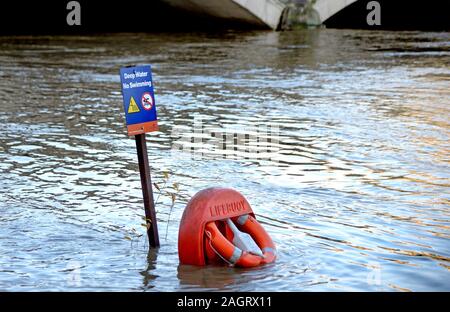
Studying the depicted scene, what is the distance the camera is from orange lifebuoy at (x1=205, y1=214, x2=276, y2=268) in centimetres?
570

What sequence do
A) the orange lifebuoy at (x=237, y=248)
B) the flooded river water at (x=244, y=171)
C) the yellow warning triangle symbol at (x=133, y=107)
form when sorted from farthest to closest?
the yellow warning triangle symbol at (x=133, y=107) → the flooded river water at (x=244, y=171) → the orange lifebuoy at (x=237, y=248)

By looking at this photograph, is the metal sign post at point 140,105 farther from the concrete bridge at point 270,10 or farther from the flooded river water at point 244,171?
the concrete bridge at point 270,10

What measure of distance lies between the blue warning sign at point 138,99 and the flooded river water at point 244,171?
0.68 metres

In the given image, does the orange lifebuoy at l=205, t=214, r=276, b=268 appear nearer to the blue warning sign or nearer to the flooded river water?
the flooded river water

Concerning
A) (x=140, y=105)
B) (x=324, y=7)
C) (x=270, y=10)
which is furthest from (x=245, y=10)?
(x=140, y=105)

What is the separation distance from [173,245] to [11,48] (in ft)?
48.7

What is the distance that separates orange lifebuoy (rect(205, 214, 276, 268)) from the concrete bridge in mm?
19822

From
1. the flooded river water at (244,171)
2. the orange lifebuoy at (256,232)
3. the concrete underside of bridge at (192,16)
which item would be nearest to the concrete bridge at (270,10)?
the concrete underside of bridge at (192,16)

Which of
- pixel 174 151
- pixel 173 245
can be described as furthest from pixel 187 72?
pixel 173 245

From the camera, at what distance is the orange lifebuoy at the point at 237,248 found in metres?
5.70

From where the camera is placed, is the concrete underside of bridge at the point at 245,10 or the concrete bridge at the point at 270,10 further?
the concrete bridge at the point at 270,10

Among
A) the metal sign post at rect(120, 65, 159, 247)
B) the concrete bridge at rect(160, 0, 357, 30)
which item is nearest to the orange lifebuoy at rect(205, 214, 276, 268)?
the metal sign post at rect(120, 65, 159, 247)

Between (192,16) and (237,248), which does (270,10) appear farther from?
(237,248)

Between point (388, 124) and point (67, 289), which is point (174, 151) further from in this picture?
point (67, 289)
